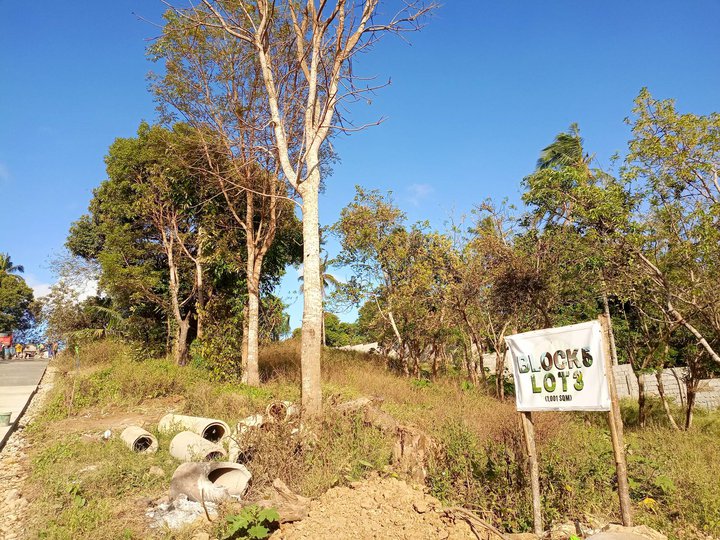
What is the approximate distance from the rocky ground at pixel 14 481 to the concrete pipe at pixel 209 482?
1.50 m

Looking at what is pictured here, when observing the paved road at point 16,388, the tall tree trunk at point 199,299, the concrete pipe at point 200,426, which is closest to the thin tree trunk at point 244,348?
the tall tree trunk at point 199,299

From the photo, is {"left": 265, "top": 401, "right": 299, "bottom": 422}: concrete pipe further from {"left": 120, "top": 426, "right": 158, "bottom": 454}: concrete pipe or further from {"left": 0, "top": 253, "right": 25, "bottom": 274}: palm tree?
{"left": 0, "top": 253, "right": 25, "bottom": 274}: palm tree

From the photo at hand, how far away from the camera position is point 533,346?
4.94 metres

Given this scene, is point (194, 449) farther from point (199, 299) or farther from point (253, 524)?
point (199, 299)

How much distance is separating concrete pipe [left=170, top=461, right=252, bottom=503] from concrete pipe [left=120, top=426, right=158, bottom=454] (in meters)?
2.10

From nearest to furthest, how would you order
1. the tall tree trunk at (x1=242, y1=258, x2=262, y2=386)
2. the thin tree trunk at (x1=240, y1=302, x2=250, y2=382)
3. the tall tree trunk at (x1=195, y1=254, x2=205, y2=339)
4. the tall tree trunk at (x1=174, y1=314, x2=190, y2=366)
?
the tall tree trunk at (x1=242, y1=258, x2=262, y2=386), the thin tree trunk at (x1=240, y1=302, x2=250, y2=382), the tall tree trunk at (x1=195, y1=254, x2=205, y2=339), the tall tree trunk at (x1=174, y1=314, x2=190, y2=366)

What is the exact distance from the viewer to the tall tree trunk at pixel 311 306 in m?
8.06

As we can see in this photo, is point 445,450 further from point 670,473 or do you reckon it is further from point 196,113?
point 196,113

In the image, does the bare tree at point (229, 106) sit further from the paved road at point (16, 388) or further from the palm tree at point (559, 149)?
the palm tree at point (559, 149)

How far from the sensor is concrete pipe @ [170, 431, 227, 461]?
6578 mm

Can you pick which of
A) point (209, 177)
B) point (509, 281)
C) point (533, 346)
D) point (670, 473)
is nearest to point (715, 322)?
point (670, 473)

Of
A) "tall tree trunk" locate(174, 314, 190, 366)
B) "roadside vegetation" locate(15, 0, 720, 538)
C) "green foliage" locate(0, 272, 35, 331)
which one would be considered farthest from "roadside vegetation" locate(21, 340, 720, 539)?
"green foliage" locate(0, 272, 35, 331)

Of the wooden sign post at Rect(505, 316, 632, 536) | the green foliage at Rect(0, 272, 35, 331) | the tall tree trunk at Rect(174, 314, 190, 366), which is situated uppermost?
the green foliage at Rect(0, 272, 35, 331)

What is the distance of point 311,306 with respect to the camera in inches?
331
